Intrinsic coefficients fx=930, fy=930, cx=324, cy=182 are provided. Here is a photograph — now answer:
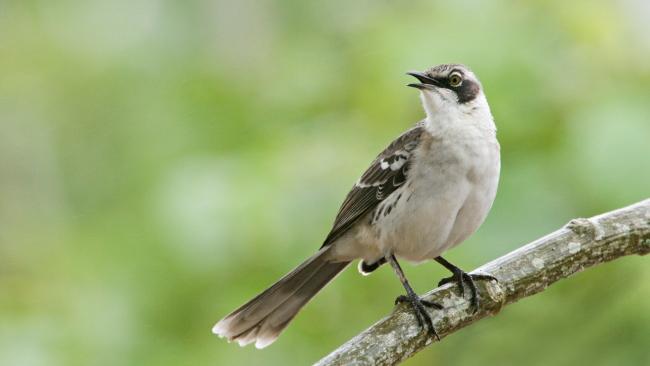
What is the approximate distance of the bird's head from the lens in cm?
505

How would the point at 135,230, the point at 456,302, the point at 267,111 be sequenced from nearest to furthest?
the point at 456,302 < the point at 135,230 < the point at 267,111

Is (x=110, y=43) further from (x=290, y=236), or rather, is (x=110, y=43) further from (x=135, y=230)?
(x=290, y=236)

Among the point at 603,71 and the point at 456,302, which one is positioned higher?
the point at 603,71

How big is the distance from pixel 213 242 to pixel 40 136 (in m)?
3.42

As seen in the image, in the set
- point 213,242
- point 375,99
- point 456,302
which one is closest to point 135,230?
point 213,242

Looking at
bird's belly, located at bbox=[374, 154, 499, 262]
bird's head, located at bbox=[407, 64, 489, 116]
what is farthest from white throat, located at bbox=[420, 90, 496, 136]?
bird's belly, located at bbox=[374, 154, 499, 262]

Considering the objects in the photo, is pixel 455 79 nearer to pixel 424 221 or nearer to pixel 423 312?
pixel 424 221

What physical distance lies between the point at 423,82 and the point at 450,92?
181 mm

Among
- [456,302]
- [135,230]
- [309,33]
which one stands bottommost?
[456,302]

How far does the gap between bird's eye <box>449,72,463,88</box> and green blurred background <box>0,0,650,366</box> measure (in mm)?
120

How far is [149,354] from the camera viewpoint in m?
4.86

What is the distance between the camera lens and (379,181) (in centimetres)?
513

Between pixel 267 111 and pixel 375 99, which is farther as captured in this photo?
pixel 267 111

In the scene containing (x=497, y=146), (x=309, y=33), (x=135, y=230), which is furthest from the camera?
(x=309, y=33)
